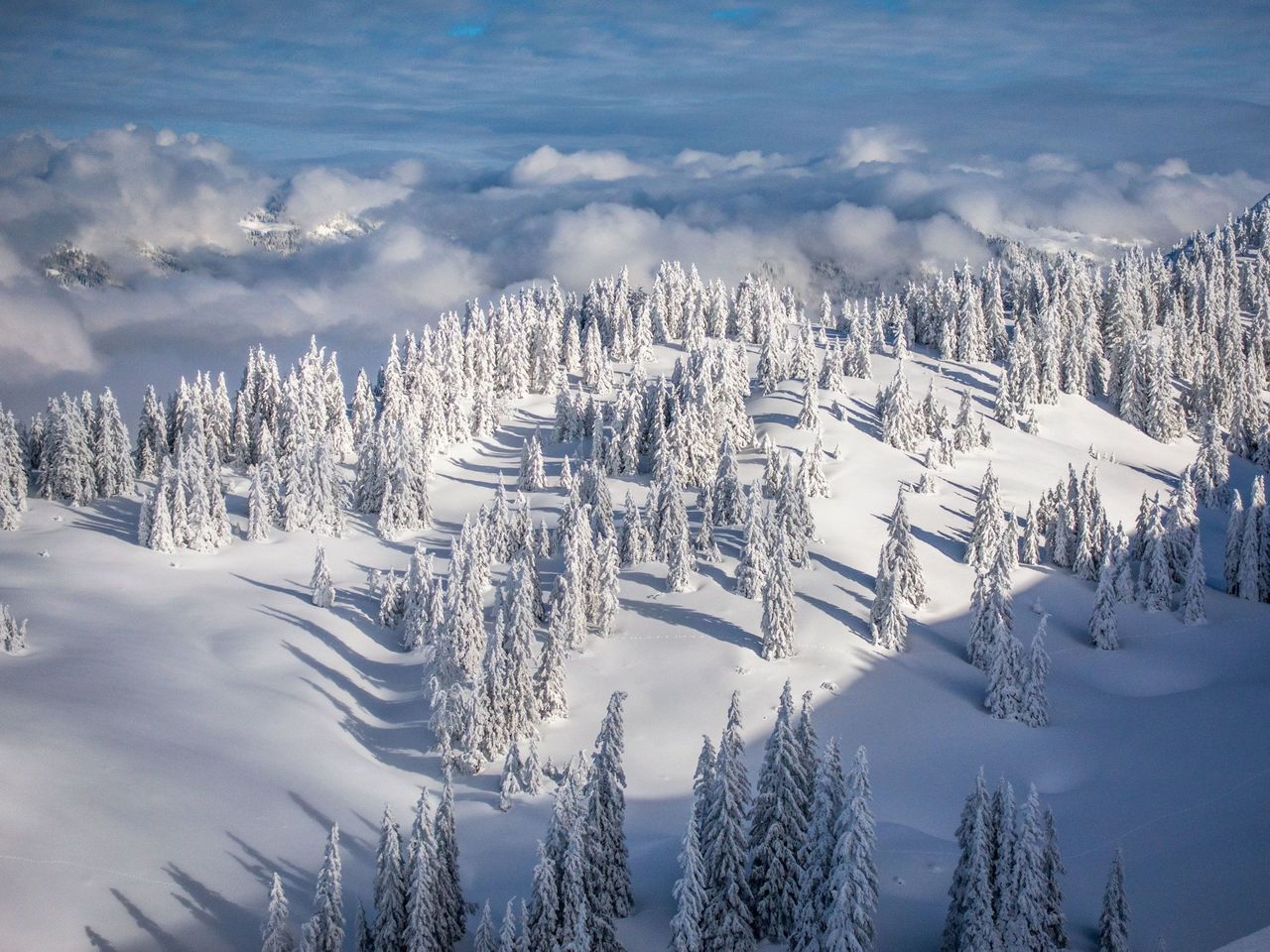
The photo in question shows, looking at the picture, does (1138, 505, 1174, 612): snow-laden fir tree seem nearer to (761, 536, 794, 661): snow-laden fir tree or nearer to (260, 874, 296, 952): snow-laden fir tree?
(761, 536, 794, 661): snow-laden fir tree

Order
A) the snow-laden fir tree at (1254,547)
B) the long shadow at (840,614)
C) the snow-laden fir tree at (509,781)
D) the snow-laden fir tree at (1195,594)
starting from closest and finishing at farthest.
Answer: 1. the snow-laden fir tree at (509,781)
2. the long shadow at (840,614)
3. the snow-laden fir tree at (1195,594)
4. the snow-laden fir tree at (1254,547)

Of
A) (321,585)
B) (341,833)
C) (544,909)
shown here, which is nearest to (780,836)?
(544,909)

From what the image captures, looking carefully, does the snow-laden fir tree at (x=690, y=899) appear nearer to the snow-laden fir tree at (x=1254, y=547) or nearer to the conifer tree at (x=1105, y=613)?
the conifer tree at (x=1105, y=613)

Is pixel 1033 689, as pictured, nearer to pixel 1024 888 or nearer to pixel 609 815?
pixel 1024 888

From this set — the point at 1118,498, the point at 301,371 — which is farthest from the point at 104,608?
the point at 1118,498

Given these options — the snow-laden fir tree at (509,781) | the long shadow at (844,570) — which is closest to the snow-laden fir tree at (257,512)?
the snow-laden fir tree at (509,781)

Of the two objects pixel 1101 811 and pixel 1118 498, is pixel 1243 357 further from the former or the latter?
pixel 1101 811
